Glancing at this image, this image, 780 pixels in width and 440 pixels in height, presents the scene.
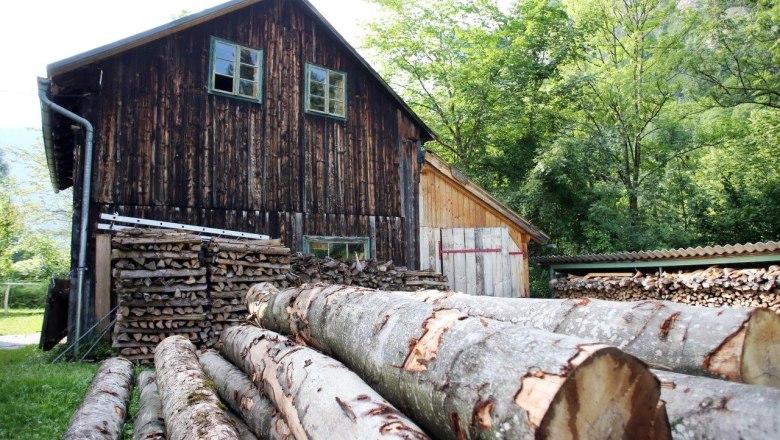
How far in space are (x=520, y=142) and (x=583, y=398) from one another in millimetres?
19021

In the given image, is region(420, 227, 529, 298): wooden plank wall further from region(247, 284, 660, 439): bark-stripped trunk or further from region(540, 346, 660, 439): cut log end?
region(540, 346, 660, 439): cut log end

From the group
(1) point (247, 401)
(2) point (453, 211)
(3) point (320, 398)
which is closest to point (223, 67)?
(2) point (453, 211)

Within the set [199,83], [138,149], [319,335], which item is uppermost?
[199,83]

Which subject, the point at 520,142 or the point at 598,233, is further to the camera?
the point at 520,142

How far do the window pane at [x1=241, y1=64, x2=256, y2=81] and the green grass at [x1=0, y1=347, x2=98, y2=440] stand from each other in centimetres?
609

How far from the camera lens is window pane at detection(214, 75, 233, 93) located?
916cm

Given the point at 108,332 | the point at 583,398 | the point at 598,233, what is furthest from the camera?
the point at 598,233

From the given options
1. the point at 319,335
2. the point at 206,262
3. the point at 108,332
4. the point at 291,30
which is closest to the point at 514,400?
the point at 319,335

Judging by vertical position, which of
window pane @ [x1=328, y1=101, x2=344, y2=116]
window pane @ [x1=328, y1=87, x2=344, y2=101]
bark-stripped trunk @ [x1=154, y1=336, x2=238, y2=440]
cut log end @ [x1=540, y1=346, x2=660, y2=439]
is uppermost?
window pane @ [x1=328, y1=87, x2=344, y2=101]

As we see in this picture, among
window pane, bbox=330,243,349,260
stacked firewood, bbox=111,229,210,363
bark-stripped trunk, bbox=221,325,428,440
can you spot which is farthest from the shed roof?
stacked firewood, bbox=111,229,210,363

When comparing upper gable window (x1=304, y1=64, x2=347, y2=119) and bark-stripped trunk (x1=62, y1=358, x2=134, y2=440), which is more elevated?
upper gable window (x1=304, y1=64, x2=347, y2=119)

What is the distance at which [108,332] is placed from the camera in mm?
7453

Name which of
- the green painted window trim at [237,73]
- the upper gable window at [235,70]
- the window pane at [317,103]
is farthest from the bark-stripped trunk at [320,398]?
the window pane at [317,103]

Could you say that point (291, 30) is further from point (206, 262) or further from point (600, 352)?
point (600, 352)
